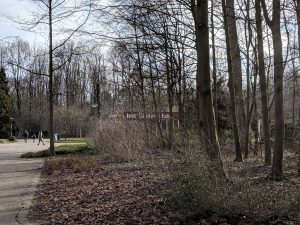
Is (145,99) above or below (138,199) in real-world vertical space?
above

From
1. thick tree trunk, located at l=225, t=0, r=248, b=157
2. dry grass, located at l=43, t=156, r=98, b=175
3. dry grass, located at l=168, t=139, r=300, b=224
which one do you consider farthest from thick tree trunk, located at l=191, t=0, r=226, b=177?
thick tree trunk, located at l=225, t=0, r=248, b=157

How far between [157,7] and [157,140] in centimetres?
904

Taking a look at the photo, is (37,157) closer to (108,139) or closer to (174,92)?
(108,139)

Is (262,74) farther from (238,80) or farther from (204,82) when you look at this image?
(238,80)

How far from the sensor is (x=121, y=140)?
2061cm

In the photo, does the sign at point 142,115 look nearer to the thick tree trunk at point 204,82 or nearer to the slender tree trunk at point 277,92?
the slender tree trunk at point 277,92

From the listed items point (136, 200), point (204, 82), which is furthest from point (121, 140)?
point (204, 82)

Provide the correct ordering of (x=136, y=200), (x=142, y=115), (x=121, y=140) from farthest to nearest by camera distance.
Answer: (x=142, y=115) < (x=121, y=140) < (x=136, y=200)

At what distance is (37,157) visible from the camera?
2627 centimetres

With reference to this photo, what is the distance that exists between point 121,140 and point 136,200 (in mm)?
11102

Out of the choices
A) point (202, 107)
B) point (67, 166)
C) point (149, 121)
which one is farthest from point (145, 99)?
point (202, 107)

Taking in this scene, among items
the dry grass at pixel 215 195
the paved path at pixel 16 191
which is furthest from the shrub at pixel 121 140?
the dry grass at pixel 215 195

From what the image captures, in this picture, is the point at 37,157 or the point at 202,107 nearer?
the point at 202,107

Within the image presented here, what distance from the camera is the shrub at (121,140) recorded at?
19.8 meters
